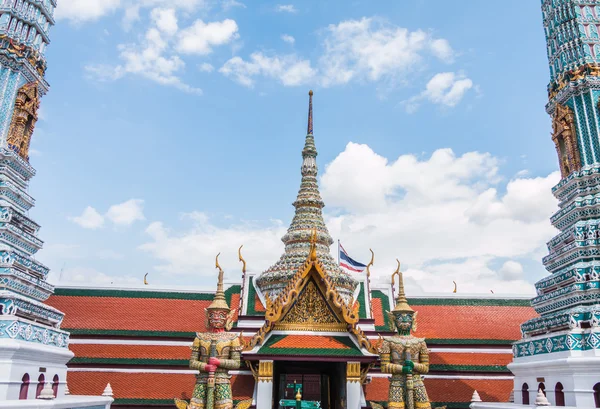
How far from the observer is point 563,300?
12008 mm

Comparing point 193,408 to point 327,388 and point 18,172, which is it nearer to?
point 327,388

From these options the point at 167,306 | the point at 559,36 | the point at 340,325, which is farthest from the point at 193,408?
the point at 559,36

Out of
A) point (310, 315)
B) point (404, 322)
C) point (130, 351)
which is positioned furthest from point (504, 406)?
point (130, 351)

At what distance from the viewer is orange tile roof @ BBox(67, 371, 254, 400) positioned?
567 inches

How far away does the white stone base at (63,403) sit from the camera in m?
9.66

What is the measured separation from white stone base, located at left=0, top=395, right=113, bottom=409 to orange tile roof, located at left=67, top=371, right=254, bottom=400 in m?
1.12

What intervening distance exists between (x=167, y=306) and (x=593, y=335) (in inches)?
535

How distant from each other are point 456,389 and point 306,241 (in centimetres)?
734

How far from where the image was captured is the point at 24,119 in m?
14.3

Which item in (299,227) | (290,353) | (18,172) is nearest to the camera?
(290,353)

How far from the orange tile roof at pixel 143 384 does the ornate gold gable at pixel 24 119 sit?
726 cm

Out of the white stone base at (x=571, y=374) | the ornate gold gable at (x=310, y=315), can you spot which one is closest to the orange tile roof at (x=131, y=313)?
the ornate gold gable at (x=310, y=315)

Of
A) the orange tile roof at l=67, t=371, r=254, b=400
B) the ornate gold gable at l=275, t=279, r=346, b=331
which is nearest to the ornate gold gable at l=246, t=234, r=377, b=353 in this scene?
the ornate gold gable at l=275, t=279, r=346, b=331

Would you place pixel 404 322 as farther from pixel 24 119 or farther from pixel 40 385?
pixel 24 119
